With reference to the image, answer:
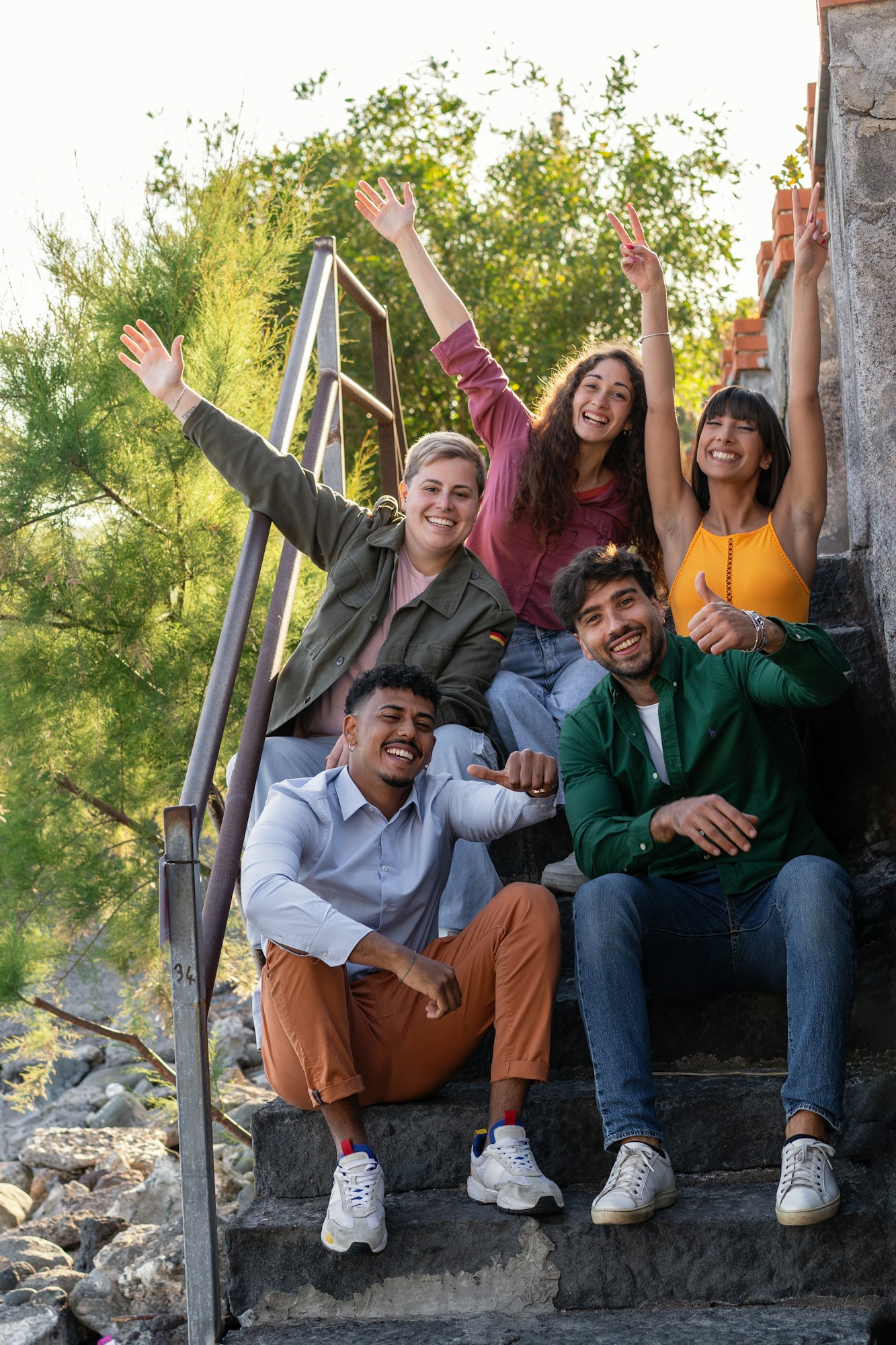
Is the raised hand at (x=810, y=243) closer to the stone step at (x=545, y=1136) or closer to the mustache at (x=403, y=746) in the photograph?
the mustache at (x=403, y=746)

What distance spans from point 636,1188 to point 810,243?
6.68 feet

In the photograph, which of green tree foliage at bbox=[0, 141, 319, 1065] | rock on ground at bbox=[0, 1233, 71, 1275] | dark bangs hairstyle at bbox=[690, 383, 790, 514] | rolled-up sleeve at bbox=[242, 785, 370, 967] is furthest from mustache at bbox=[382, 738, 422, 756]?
rock on ground at bbox=[0, 1233, 71, 1275]

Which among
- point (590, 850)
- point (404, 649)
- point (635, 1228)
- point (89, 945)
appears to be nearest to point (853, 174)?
point (404, 649)

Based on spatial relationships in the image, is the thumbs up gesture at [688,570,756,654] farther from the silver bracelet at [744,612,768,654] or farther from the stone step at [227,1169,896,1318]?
the stone step at [227,1169,896,1318]

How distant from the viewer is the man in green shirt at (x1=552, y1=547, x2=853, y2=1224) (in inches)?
77.7

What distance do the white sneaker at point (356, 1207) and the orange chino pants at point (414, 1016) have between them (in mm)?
107

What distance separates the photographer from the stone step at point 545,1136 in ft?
7.19

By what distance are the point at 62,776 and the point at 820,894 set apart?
3.15 meters

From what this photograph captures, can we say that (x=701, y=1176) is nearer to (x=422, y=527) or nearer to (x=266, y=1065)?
(x=266, y=1065)

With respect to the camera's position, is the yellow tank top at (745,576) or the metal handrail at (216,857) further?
the yellow tank top at (745,576)

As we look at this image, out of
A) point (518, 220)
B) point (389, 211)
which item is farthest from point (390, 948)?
Result: point (518, 220)

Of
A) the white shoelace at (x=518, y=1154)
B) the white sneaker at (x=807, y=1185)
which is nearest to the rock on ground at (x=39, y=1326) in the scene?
the white shoelace at (x=518, y=1154)

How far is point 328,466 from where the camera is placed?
4.04 m

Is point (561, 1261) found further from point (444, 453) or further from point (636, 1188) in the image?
point (444, 453)
